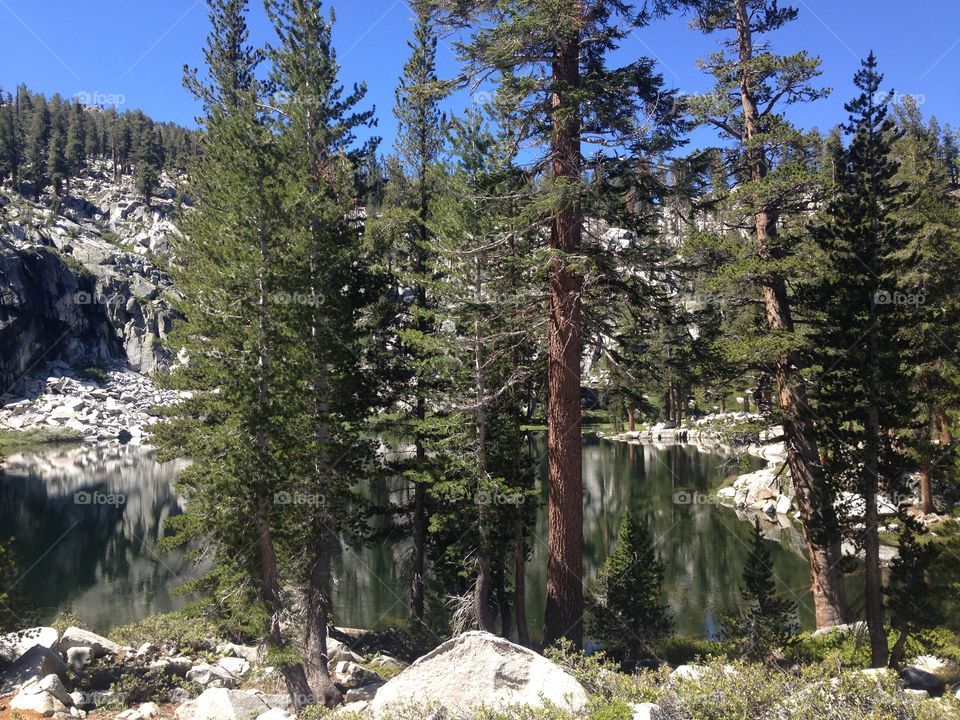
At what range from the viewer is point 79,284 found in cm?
10644

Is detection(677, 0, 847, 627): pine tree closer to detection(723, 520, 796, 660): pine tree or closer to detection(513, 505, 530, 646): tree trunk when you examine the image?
detection(723, 520, 796, 660): pine tree

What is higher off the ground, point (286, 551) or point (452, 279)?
point (452, 279)

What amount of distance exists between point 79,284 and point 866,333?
399 ft

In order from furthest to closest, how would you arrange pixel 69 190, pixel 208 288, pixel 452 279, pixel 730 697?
pixel 69 190 → pixel 452 279 → pixel 208 288 → pixel 730 697

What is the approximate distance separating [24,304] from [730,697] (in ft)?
378

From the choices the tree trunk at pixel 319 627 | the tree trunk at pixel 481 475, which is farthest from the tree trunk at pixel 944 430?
the tree trunk at pixel 319 627

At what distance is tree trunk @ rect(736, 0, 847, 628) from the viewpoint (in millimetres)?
13508

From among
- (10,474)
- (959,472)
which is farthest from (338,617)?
(10,474)

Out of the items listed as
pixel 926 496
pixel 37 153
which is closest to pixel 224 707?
pixel 926 496

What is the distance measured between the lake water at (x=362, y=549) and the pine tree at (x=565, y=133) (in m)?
5.76

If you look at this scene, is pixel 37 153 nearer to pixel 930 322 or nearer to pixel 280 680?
pixel 280 680

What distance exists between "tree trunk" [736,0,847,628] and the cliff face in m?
88.1

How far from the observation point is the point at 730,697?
645cm

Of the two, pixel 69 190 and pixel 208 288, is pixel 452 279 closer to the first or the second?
pixel 208 288
